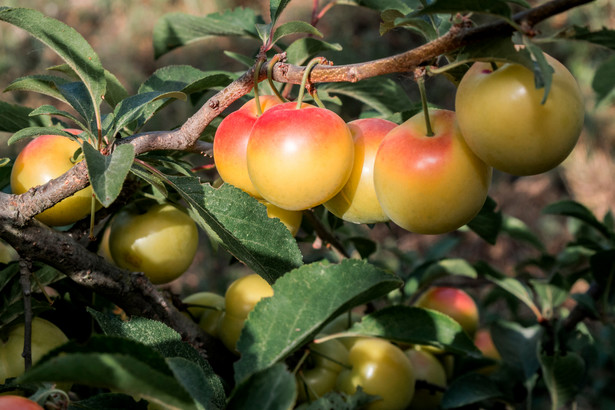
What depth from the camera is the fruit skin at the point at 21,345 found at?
477 millimetres

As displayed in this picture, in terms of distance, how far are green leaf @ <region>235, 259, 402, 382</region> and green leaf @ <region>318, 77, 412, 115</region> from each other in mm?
324

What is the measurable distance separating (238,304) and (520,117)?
37cm

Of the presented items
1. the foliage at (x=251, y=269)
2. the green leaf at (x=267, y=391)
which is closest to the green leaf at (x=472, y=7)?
the foliage at (x=251, y=269)

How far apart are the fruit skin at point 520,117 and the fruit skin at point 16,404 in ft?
1.07

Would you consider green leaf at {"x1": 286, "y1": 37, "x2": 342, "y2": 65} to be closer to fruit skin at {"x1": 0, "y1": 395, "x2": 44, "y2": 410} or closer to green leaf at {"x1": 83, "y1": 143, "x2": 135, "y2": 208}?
green leaf at {"x1": 83, "y1": 143, "x2": 135, "y2": 208}

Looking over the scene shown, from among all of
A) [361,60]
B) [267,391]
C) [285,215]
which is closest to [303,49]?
[285,215]

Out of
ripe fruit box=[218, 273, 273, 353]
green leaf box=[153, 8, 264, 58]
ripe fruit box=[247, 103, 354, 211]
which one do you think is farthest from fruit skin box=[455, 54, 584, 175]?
green leaf box=[153, 8, 264, 58]

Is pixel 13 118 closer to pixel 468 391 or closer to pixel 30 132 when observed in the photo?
pixel 30 132

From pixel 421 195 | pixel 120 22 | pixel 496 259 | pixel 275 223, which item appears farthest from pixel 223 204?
pixel 120 22

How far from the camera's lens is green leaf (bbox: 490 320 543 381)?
74cm

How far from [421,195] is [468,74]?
0.09 m

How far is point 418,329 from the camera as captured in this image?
18.8 inches

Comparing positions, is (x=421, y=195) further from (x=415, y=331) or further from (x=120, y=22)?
(x=120, y=22)

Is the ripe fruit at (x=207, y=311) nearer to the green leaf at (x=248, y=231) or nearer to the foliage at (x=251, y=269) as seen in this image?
the foliage at (x=251, y=269)
